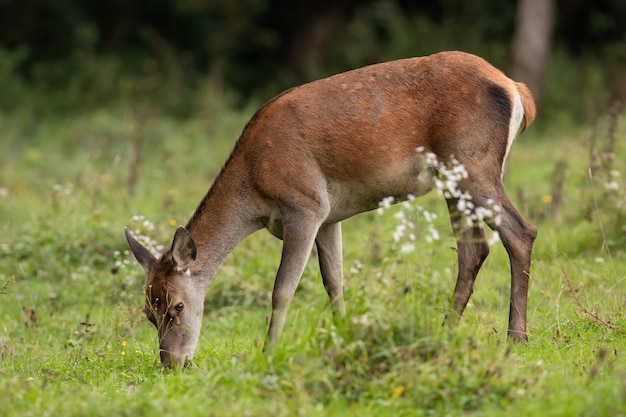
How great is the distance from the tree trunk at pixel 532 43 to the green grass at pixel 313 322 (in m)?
6.01

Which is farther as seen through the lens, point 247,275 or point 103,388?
point 247,275

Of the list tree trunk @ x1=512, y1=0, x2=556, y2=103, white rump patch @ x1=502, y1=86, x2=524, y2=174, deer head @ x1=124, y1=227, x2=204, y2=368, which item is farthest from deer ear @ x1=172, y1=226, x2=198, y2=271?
tree trunk @ x1=512, y1=0, x2=556, y2=103

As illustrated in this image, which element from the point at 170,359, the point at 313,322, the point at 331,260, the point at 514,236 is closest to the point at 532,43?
the point at 331,260

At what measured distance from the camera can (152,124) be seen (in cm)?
1881

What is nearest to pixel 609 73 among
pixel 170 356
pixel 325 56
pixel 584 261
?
pixel 325 56

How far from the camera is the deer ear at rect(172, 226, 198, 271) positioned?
22.7ft

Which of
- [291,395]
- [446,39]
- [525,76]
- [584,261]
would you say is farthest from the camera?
[446,39]

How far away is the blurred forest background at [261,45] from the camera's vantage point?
838 inches

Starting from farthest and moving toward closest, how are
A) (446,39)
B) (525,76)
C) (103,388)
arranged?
1. (446,39)
2. (525,76)
3. (103,388)

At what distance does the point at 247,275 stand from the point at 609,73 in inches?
544

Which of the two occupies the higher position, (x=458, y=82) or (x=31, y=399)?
(x=458, y=82)

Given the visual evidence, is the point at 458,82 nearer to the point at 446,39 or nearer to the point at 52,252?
the point at 52,252

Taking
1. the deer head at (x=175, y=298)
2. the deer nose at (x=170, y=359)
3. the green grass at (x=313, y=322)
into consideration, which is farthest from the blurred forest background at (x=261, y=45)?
the deer nose at (x=170, y=359)

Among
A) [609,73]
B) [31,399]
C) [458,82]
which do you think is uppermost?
[458,82]
